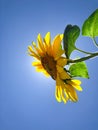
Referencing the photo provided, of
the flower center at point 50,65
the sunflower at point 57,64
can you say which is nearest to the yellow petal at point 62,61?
the sunflower at point 57,64

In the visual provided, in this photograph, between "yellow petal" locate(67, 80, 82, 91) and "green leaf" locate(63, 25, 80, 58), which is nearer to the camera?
"green leaf" locate(63, 25, 80, 58)

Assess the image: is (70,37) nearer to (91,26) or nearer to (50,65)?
(91,26)

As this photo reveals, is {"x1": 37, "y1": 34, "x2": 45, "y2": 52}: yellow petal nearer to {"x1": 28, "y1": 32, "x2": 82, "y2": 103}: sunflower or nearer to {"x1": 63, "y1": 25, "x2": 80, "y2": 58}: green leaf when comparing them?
{"x1": 28, "y1": 32, "x2": 82, "y2": 103}: sunflower

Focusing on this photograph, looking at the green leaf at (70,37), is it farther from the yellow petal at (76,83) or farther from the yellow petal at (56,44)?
the yellow petal at (76,83)

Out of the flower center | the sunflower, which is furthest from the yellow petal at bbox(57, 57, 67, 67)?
the flower center

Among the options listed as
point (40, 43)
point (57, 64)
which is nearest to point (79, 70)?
point (57, 64)

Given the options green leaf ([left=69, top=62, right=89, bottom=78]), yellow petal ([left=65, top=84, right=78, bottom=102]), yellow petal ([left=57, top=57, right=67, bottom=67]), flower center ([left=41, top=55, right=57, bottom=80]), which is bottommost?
yellow petal ([left=65, top=84, right=78, bottom=102])

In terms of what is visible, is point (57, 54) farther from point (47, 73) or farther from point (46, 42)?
point (47, 73)
